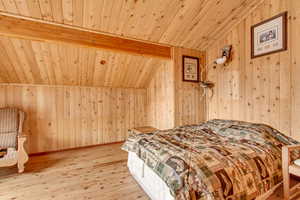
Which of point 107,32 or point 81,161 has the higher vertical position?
point 107,32

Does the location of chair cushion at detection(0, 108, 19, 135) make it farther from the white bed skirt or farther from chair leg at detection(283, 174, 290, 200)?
chair leg at detection(283, 174, 290, 200)

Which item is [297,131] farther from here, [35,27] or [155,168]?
[35,27]

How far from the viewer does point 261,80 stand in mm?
2441

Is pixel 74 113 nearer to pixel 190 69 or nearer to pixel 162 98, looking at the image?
pixel 162 98

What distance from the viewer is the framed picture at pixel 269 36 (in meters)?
2.16

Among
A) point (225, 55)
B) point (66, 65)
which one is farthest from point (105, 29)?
point (225, 55)

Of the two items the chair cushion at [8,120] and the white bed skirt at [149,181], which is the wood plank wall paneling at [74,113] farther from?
the white bed skirt at [149,181]

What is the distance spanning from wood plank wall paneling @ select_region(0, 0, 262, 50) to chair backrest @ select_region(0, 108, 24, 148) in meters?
1.80

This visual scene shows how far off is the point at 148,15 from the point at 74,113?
273 cm

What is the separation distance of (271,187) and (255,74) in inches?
67.2

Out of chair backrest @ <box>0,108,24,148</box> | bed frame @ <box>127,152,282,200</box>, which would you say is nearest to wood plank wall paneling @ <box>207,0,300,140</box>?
bed frame @ <box>127,152,282,200</box>

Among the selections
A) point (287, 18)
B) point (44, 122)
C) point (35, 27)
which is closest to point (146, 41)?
point (35, 27)

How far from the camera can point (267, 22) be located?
7.63 ft

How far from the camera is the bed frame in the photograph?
154cm
